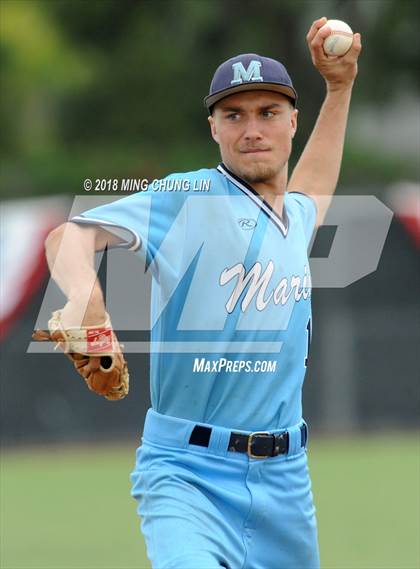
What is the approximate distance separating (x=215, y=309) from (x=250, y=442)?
448 mm

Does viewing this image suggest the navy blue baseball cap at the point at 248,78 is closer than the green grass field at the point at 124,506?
Yes

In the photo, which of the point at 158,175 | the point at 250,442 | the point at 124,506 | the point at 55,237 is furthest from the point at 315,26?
the point at 158,175

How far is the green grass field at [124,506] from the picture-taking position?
25.9ft

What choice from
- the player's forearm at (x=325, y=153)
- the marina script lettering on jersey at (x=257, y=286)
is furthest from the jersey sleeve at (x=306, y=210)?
the marina script lettering on jersey at (x=257, y=286)

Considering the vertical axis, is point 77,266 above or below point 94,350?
above

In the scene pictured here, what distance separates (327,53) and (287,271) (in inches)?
41.0

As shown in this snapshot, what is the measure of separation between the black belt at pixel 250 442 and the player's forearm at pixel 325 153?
1186 millimetres

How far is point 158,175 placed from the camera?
17.0m

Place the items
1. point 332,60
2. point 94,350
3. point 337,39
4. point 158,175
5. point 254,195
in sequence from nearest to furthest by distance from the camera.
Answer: point 94,350
point 254,195
point 337,39
point 332,60
point 158,175

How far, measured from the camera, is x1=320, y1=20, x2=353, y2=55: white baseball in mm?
4965

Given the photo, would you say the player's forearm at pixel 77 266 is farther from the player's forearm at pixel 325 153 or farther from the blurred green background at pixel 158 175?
the blurred green background at pixel 158 175

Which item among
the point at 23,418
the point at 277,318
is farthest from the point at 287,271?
the point at 23,418

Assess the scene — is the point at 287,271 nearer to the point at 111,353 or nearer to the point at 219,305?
the point at 219,305

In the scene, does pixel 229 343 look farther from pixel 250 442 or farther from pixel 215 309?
pixel 250 442
